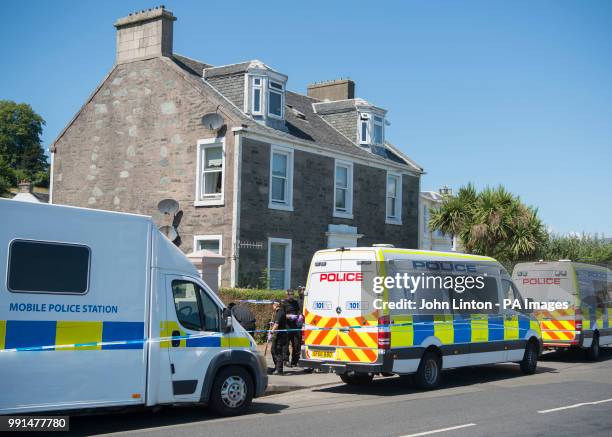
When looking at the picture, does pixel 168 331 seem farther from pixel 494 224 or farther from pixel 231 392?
pixel 494 224

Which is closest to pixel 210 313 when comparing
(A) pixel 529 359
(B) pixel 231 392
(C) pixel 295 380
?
(B) pixel 231 392

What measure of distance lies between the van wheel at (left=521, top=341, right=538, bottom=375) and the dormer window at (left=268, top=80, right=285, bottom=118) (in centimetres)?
1219

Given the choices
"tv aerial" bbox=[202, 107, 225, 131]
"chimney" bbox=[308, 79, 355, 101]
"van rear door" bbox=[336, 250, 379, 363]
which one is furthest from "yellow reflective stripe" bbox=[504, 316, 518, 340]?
"chimney" bbox=[308, 79, 355, 101]

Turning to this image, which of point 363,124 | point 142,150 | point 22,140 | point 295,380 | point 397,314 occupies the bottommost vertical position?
point 295,380

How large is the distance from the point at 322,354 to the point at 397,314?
1.64m

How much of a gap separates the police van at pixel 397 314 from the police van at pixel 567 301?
397cm

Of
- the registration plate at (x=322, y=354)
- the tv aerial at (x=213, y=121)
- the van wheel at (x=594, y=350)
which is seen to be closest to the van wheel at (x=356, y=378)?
the registration plate at (x=322, y=354)

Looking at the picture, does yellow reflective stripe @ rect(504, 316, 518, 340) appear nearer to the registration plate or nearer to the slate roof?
the registration plate

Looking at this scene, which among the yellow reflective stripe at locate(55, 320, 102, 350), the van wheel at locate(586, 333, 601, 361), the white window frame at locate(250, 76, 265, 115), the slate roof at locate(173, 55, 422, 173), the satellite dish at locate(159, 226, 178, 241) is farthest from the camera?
the slate roof at locate(173, 55, 422, 173)

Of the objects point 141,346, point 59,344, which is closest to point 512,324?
point 141,346

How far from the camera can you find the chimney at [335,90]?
110 ft

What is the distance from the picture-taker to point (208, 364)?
10953 millimetres

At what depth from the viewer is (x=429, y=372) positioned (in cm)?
1441

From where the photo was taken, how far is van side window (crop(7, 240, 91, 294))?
926cm
